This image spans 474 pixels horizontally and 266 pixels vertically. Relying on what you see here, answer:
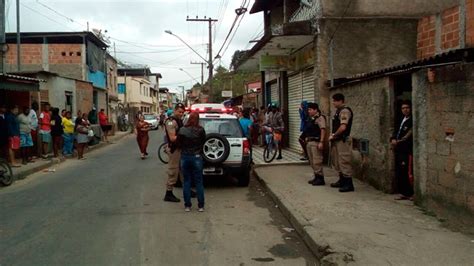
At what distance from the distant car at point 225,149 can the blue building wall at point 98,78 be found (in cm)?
2408

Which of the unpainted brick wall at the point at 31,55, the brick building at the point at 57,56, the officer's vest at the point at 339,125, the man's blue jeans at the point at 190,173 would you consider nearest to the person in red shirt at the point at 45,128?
the man's blue jeans at the point at 190,173

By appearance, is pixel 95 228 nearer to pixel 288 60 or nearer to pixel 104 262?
pixel 104 262

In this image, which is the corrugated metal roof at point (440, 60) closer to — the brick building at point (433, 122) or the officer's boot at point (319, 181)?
the brick building at point (433, 122)

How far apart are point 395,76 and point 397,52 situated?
547cm

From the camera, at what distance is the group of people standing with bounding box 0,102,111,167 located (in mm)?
14258

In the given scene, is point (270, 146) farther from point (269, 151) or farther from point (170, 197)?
point (170, 197)

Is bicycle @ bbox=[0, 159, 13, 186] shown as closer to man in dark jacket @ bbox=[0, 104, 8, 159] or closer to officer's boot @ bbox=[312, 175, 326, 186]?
man in dark jacket @ bbox=[0, 104, 8, 159]

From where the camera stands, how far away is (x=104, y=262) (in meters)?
5.63

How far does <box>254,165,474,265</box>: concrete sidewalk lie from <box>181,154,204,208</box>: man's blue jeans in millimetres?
1507

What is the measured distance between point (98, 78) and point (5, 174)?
25607mm

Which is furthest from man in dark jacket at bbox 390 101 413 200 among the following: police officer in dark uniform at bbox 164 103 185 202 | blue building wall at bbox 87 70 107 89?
blue building wall at bbox 87 70 107 89

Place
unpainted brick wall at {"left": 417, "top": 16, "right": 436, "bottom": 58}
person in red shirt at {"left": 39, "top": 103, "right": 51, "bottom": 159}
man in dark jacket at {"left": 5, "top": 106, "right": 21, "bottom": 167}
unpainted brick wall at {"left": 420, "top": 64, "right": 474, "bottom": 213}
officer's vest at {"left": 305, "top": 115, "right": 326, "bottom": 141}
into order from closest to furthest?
unpainted brick wall at {"left": 420, "top": 64, "right": 474, "bottom": 213}, officer's vest at {"left": 305, "top": 115, "right": 326, "bottom": 141}, unpainted brick wall at {"left": 417, "top": 16, "right": 436, "bottom": 58}, man in dark jacket at {"left": 5, "top": 106, "right": 21, "bottom": 167}, person in red shirt at {"left": 39, "top": 103, "right": 51, "bottom": 159}

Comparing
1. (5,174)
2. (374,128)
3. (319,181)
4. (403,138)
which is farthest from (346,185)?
(5,174)

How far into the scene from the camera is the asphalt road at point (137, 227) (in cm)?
589
